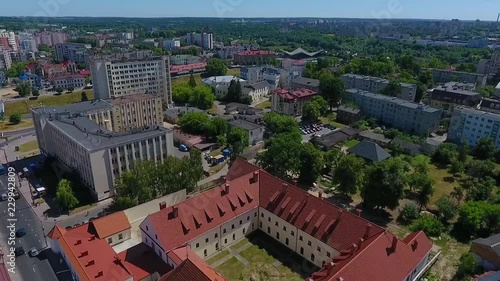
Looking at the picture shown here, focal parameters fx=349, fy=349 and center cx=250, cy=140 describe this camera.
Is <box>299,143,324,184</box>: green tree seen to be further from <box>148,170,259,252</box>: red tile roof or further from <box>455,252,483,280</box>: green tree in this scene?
<box>455,252,483,280</box>: green tree

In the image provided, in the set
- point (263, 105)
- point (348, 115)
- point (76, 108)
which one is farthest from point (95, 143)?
point (263, 105)

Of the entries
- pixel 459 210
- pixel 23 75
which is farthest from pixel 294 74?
pixel 23 75

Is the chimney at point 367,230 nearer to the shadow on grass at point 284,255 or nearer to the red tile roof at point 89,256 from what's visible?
the shadow on grass at point 284,255

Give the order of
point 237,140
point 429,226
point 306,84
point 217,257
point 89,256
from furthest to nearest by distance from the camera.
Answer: point 306,84, point 237,140, point 429,226, point 217,257, point 89,256

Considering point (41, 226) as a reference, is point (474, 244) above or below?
above

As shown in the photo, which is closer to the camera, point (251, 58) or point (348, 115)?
point (348, 115)

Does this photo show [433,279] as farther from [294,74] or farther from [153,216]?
[294,74]

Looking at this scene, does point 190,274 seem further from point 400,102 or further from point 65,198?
point 400,102
